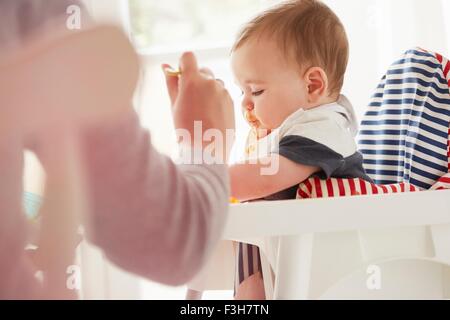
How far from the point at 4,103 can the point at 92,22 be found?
65mm

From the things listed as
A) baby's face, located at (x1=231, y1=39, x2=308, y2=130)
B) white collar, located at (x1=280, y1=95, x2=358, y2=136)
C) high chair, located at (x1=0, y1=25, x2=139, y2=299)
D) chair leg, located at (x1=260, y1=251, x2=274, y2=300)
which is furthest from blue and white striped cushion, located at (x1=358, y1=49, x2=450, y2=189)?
high chair, located at (x1=0, y1=25, x2=139, y2=299)

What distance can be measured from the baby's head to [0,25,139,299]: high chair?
1.73 feet

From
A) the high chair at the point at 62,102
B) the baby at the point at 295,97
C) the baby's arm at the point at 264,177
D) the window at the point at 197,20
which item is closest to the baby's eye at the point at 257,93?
the baby at the point at 295,97

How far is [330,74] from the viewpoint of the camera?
0.86 m

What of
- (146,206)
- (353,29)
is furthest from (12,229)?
(353,29)

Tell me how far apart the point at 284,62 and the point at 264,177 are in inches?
8.4

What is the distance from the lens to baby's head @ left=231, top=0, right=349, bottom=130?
0.79m

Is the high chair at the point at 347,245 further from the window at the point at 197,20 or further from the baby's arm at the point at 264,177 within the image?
the window at the point at 197,20

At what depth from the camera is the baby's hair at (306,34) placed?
810mm

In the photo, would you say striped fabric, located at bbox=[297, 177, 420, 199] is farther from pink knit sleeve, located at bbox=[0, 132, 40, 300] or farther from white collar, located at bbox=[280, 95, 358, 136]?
pink knit sleeve, located at bbox=[0, 132, 40, 300]

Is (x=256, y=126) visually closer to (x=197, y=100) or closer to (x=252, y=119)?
(x=252, y=119)

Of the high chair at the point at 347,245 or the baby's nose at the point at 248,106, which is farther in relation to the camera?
the baby's nose at the point at 248,106

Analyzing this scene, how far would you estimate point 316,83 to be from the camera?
2.71ft

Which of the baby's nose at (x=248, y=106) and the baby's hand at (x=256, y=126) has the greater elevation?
the baby's nose at (x=248, y=106)
